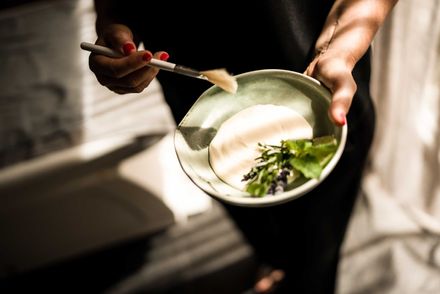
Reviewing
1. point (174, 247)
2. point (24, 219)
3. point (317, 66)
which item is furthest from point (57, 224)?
point (317, 66)

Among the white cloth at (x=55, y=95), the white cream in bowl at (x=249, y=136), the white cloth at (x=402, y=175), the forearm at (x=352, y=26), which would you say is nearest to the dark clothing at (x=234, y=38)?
the forearm at (x=352, y=26)

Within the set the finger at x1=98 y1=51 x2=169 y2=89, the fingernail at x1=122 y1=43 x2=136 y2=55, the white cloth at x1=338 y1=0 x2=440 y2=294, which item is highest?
the fingernail at x1=122 y1=43 x2=136 y2=55

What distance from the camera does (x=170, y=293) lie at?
1750mm

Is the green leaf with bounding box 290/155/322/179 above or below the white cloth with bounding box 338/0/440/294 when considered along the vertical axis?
above

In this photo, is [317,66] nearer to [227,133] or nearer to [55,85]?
[227,133]

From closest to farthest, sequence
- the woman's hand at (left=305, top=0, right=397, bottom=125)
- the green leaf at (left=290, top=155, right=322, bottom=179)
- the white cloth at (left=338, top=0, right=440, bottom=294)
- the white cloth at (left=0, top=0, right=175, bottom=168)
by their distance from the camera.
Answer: the green leaf at (left=290, top=155, right=322, bottom=179) → the woman's hand at (left=305, top=0, right=397, bottom=125) → the white cloth at (left=338, top=0, right=440, bottom=294) → the white cloth at (left=0, top=0, right=175, bottom=168)

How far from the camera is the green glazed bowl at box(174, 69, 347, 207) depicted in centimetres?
68

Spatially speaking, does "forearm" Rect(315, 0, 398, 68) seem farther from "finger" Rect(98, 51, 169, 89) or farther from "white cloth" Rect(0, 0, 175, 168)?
"white cloth" Rect(0, 0, 175, 168)

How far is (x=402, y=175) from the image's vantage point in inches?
62.3

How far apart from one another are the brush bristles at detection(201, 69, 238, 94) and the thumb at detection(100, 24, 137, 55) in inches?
5.4

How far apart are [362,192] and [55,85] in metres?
1.42

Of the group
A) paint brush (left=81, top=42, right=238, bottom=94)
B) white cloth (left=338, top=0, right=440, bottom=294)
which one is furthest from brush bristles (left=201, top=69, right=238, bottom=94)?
white cloth (left=338, top=0, right=440, bottom=294)

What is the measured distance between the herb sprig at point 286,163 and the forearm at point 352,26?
0.23 meters

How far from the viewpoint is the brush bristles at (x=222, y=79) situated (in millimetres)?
678
